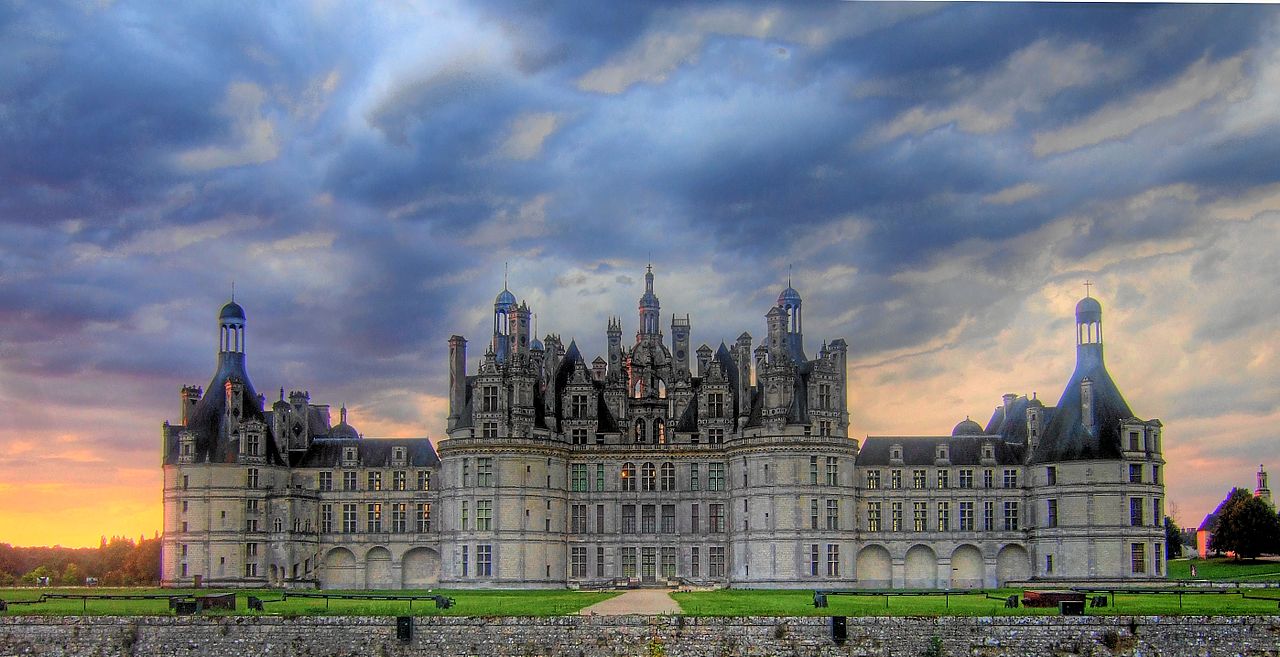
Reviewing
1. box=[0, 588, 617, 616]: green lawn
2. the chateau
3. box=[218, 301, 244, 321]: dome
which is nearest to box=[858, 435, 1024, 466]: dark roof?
the chateau

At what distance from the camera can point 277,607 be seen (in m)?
47.0

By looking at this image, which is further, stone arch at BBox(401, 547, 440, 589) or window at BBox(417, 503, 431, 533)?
window at BBox(417, 503, 431, 533)

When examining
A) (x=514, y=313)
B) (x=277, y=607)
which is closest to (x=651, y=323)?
(x=514, y=313)

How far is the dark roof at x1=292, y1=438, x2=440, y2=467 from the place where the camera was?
68.0 meters

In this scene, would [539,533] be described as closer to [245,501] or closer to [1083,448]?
[245,501]

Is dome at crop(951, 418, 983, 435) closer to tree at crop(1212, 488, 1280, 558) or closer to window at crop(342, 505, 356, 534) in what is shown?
tree at crop(1212, 488, 1280, 558)

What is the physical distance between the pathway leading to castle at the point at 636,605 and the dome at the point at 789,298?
15877mm

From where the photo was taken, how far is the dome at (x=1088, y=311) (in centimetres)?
6412

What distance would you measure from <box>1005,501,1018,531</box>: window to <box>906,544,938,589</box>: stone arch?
353cm

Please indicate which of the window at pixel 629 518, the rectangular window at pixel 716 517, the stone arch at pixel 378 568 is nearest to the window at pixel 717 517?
the rectangular window at pixel 716 517

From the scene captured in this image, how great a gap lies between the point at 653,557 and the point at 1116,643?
28.0m

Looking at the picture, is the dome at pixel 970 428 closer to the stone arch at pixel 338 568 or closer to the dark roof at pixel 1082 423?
the dark roof at pixel 1082 423

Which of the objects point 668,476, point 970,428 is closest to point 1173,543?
point 970,428

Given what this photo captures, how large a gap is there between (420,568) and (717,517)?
1402 centimetres
